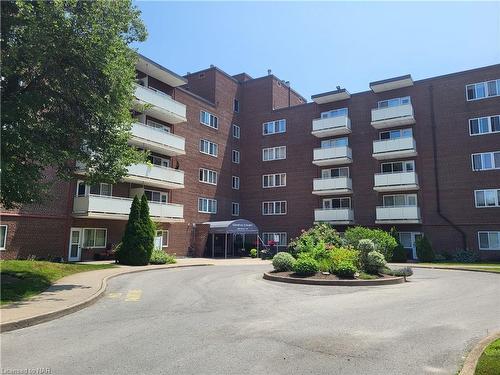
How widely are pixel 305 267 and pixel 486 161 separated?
2330cm

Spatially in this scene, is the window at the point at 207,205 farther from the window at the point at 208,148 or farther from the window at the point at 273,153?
the window at the point at 273,153

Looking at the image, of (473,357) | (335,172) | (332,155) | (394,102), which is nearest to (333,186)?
(335,172)

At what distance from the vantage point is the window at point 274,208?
44.0 m

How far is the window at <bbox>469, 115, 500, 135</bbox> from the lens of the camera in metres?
34.1

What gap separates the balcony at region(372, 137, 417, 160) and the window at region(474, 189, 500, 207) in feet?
19.5

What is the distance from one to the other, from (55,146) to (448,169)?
30781 mm

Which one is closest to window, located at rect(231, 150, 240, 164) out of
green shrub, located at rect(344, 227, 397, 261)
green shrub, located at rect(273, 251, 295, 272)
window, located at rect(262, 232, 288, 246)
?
window, located at rect(262, 232, 288, 246)

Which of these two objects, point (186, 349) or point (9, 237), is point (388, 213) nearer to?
point (9, 237)

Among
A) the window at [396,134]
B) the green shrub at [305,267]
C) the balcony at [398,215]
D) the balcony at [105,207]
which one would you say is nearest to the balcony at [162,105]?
the balcony at [105,207]

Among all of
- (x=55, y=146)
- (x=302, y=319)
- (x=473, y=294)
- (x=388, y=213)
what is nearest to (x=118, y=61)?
(x=55, y=146)

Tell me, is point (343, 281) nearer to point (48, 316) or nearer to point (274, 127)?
point (48, 316)

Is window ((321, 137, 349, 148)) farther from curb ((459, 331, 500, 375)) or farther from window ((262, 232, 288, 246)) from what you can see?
curb ((459, 331, 500, 375))

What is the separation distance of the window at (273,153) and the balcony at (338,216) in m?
8.39

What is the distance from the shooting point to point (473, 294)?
14.5 metres
